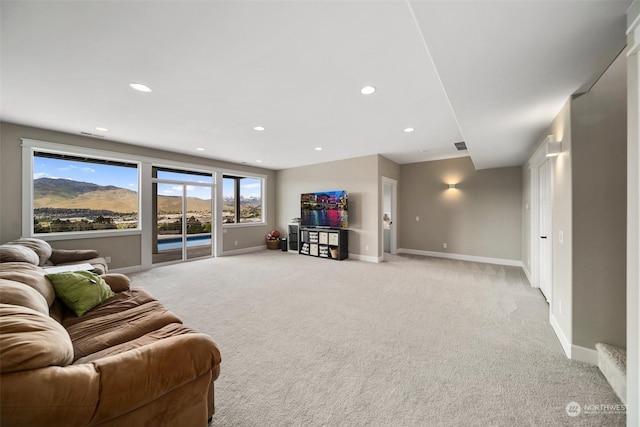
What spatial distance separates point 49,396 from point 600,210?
11.3 ft

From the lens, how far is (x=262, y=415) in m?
1.52

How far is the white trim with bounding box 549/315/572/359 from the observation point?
213cm

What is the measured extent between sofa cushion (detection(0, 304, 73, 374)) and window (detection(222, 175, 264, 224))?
5.72 metres

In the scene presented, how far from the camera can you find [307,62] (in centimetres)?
218

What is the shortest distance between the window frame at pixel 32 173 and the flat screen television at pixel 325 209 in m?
3.78

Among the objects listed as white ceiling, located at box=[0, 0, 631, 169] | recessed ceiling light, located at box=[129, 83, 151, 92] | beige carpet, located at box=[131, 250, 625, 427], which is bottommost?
beige carpet, located at box=[131, 250, 625, 427]

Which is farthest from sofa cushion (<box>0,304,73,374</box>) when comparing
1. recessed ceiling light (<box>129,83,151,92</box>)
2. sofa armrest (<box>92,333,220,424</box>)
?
recessed ceiling light (<box>129,83,151,92</box>)

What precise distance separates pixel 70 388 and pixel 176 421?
506mm

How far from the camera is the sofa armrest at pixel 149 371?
3.26 feet

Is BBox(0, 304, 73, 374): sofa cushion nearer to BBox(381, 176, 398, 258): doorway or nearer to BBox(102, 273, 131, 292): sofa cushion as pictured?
BBox(102, 273, 131, 292): sofa cushion

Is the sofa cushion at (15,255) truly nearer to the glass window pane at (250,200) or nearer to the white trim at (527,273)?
the glass window pane at (250,200)

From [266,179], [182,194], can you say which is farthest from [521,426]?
[266,179]

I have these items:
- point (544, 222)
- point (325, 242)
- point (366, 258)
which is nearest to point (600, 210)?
point (544, 222)

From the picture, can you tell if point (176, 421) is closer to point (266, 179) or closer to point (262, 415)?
point (262, 415)
